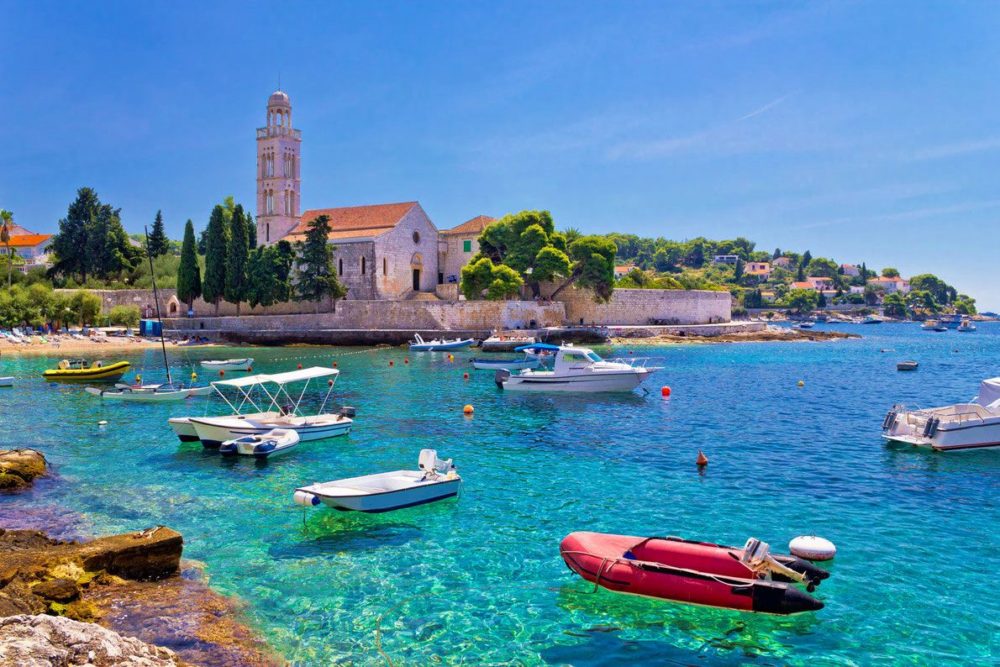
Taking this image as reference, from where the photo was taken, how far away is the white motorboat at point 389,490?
37.3 ft

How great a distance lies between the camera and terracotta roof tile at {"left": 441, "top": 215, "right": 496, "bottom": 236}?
220ft

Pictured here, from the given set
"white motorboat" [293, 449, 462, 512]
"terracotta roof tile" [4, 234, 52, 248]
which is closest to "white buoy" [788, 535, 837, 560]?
"white motorboat" [293, 449, 462, 512]

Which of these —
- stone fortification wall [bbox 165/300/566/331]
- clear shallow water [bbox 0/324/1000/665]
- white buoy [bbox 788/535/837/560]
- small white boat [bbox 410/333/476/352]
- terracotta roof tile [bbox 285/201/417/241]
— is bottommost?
clear shallow water [bbox 0/324/1000/665]

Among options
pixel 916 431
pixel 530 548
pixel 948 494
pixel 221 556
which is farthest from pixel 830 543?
pixel 916 431

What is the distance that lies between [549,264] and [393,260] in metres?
14.7

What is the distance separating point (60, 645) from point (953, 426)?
19250mm

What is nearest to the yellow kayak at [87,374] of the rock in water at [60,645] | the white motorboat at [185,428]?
the white motorboat at [185,428]

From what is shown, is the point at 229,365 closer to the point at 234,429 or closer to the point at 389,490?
the point at 234,429

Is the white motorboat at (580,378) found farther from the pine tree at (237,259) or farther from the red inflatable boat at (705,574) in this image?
the pine tree at (237,259)

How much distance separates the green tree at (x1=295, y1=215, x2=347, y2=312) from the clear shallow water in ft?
113

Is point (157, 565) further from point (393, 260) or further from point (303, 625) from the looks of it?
point (393, 260)

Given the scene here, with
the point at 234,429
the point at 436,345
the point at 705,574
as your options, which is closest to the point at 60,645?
the point at 705,574

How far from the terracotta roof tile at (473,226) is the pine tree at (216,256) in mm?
A: 20848

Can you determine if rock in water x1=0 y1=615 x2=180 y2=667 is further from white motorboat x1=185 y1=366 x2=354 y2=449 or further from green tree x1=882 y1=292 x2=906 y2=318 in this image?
green tree x1=882 y1=292 x2=906 y2=318
